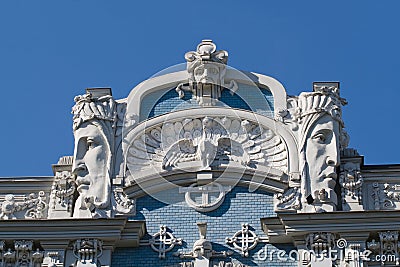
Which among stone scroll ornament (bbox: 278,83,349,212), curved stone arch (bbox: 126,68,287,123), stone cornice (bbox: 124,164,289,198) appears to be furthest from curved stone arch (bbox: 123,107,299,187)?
stone cornice (bbox: 124,164,289,198)

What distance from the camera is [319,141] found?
2158cm

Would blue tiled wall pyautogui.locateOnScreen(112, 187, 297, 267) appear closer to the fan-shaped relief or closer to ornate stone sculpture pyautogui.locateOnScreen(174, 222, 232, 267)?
ornate stone sculpture pyautogui.locateOnScreen(174, 222, 232, 267)

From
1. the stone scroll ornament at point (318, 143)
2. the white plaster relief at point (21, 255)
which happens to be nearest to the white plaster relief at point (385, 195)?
the stone scroll ornament at point (318, 143)

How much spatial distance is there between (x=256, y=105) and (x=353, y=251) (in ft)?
11.3

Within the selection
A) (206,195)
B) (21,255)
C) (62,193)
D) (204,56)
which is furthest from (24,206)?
(204,56)

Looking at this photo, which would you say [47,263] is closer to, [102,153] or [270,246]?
[102,153]

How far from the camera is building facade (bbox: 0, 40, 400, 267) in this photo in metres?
20.5

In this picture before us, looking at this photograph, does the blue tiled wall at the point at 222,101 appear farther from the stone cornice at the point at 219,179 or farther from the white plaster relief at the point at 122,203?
the white plaster relief at the point at 122,203

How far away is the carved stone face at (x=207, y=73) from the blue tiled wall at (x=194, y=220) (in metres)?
2.19

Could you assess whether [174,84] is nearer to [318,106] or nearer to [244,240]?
[318,106]

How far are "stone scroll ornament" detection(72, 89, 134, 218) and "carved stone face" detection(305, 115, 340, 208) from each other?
10.0ft

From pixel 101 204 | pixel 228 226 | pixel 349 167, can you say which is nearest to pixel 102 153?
pixel 101 204

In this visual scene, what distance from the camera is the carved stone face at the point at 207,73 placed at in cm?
2256

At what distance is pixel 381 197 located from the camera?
69.3 ft
